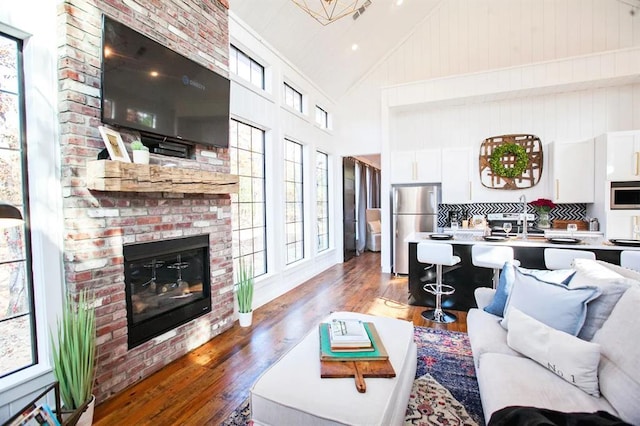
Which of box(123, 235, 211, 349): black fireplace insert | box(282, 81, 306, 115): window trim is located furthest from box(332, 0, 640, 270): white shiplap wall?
box(123, 235, 211, 349): black fireplace insert

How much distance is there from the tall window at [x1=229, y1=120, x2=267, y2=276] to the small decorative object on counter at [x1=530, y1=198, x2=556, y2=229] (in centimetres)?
437

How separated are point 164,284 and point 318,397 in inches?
74.6

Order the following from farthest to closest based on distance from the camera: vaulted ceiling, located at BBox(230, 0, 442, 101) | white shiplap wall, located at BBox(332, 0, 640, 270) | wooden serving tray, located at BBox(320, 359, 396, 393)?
white shiplap wall, located at BBox(332, 0, 640, 270) → vaulted ceiling, located at BBox(230, 0, 442, 101) → wooden serving tray, located at BBox(320, 359, 396, 393)

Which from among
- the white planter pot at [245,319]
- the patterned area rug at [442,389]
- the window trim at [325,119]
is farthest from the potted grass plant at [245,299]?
the window trim at [325,119]

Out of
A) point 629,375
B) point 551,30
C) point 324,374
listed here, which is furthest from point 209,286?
point 551,30

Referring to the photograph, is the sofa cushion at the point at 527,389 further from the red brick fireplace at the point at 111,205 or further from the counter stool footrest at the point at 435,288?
the red brick fireplace at the point at 111,205

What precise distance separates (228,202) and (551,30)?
586cm

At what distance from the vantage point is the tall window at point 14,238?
1.98 metres

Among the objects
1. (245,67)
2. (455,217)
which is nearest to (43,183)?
(245,67)

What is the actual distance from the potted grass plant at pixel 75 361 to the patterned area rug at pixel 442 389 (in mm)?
849

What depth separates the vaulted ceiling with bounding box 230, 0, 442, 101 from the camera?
158 inches

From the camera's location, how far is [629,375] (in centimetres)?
141

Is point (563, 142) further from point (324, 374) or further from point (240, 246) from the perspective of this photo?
point (324, 374)

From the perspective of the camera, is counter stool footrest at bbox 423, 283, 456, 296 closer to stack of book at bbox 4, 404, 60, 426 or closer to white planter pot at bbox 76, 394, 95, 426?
white planter pot at bbox 76, 394, 95, 426
